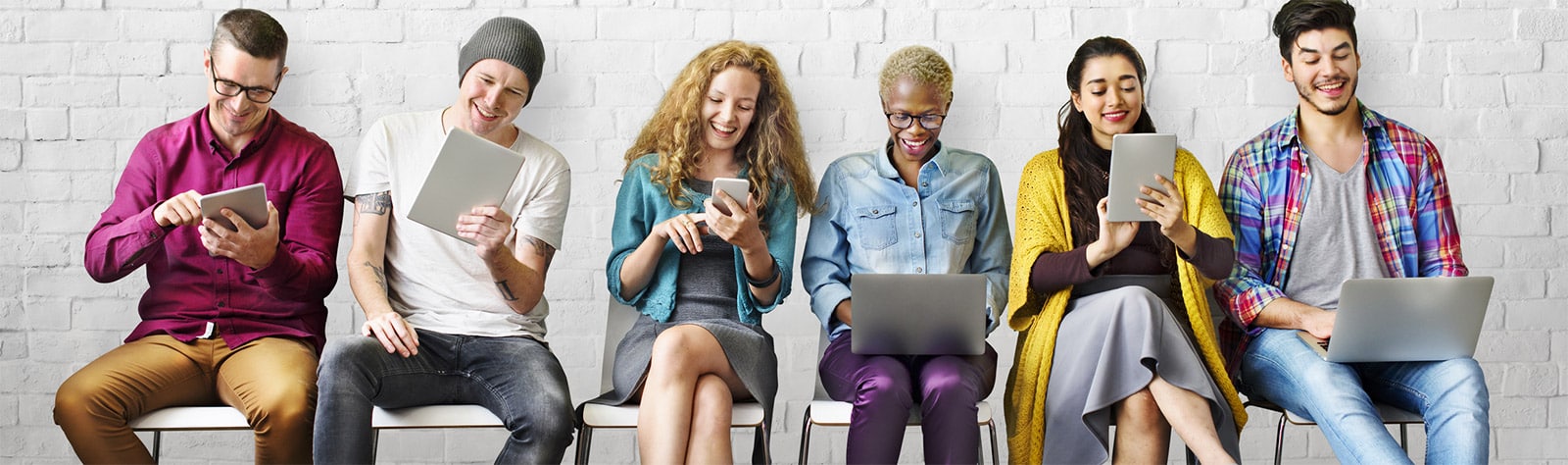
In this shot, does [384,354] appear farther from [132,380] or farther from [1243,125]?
[1243,125]

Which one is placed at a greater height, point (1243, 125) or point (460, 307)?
point (1243, 125)

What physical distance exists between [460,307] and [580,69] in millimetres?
832

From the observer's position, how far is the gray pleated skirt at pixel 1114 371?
2424mm

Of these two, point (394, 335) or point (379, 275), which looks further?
point (379, 275)

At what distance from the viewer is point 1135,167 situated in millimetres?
2428

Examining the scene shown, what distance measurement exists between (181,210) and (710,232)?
1005 millimetres

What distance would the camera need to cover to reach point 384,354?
2.42 metres

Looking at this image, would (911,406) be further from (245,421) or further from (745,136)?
(245,421)

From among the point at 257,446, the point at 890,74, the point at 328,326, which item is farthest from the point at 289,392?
the point at 890,74

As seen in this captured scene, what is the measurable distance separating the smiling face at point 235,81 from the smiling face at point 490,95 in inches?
15.7

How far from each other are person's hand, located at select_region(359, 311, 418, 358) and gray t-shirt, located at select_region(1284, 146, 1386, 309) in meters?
1.84

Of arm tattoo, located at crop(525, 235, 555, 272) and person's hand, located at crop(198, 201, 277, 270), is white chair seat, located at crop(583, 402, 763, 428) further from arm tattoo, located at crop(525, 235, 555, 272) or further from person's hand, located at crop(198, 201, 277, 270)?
person's hand, located at crop(198, 201, 277, 270)

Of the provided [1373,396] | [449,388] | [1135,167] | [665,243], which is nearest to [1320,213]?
[1373,396]

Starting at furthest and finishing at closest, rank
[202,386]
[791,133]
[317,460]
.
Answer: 1. [791,133]
2. [202,386]
3. [317,460]
